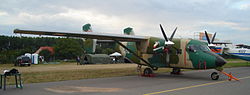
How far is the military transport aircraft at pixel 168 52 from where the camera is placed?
14.4 m

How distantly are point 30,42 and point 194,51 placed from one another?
82.3 m

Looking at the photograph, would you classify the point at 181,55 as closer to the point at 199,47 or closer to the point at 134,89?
the point at 199,47

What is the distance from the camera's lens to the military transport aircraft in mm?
14378

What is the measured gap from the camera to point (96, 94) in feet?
29.5

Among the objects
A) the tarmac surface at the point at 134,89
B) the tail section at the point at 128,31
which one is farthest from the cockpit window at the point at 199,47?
the tail section at the point at 128,31

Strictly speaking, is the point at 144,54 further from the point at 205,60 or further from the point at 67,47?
the point at 67,47

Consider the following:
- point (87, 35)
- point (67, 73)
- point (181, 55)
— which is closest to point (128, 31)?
point (67, 73)

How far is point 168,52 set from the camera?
16062mm

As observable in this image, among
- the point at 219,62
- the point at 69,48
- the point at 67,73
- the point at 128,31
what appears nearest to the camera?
the point at 219,62

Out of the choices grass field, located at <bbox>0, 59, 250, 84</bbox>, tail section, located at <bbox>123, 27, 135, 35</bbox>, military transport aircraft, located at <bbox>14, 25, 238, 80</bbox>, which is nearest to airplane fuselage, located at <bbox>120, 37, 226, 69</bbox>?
military transport aircraft, located at <bbox>14, 25, 238, 80</bbox>

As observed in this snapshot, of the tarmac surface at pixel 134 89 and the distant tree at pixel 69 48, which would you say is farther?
the distant tree at pixel 69 48

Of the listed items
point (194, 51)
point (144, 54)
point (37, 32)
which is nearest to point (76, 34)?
point (37, 32)

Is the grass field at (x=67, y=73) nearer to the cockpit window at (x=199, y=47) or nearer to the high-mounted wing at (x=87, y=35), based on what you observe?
the high-mounted wing at (x=87, y=35)

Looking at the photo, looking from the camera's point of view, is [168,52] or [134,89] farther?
[168,52]
